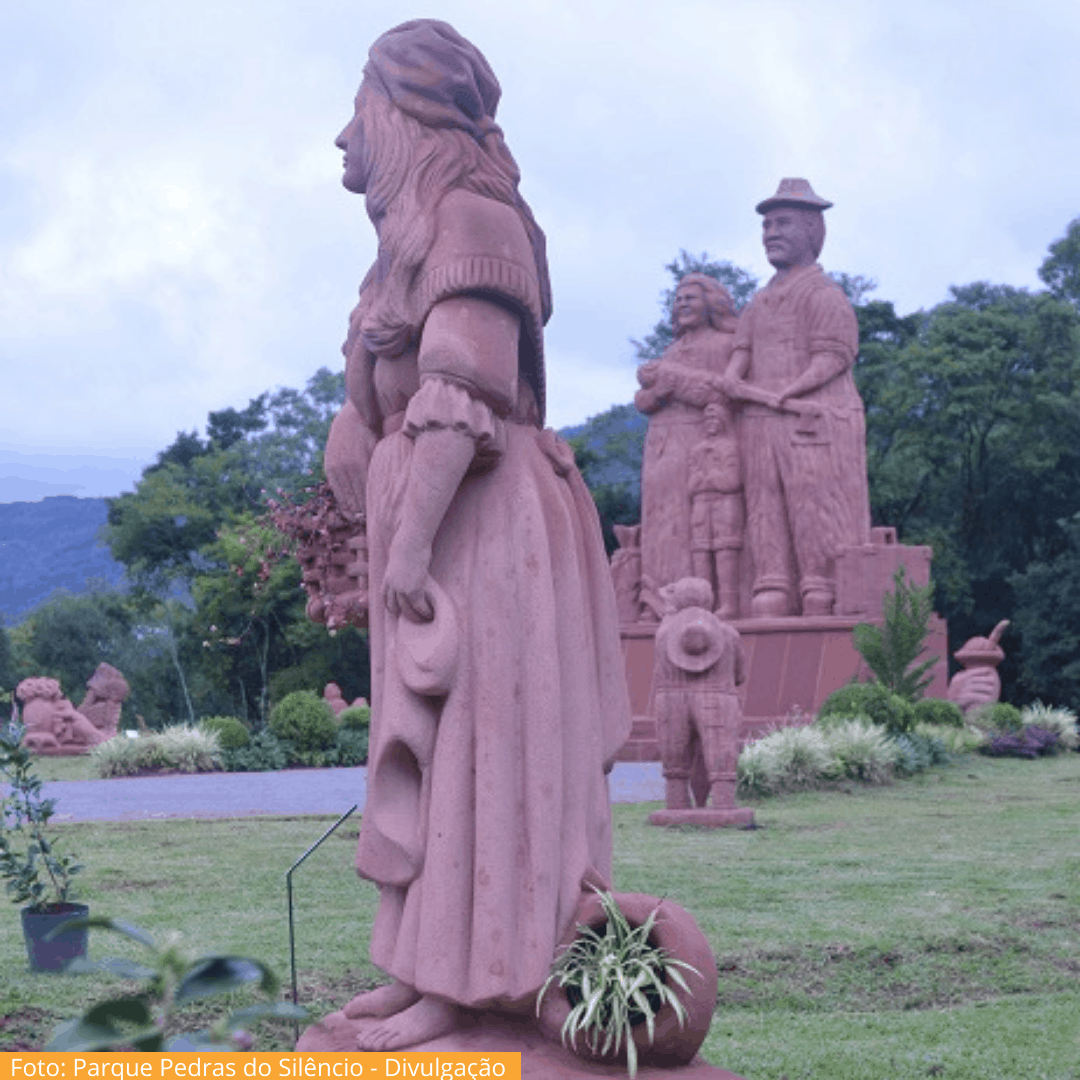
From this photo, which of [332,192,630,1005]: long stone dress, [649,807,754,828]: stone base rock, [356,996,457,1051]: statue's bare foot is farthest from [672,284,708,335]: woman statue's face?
[356,996,457,1051]: statue's bare foot

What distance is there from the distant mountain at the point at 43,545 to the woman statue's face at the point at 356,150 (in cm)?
9520

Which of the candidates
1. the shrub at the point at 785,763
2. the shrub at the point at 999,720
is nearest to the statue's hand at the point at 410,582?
the shrub at the point at 785,763

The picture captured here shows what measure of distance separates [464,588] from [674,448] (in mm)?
17885

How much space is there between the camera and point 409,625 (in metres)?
4.28

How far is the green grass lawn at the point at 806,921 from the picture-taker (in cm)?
576

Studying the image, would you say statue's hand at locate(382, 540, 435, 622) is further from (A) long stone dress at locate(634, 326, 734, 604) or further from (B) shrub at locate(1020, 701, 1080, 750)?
(B) shrub at locate(1020, 701, 1080, 750)

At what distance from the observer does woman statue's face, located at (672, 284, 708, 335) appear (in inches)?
874

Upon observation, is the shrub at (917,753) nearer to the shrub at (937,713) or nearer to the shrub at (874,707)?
the shrub at (874,707)

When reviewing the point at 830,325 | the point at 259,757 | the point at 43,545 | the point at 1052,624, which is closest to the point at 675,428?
the point at 830,325

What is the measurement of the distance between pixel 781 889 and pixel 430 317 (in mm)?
5433

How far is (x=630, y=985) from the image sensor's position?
396 cm

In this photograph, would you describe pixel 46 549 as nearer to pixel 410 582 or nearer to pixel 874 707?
pixel 874 707

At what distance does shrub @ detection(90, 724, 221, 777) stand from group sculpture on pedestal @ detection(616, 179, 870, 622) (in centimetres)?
607

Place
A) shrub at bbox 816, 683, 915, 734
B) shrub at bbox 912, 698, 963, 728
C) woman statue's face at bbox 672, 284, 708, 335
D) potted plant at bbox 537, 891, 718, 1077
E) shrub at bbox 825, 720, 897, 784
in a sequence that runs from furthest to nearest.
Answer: woman statue's face at bbox 672, 284, 708, 335, shrub at bbox 912, 698, 963, 728, shrub at bbox 816, 683, 915, 734, shrub at bbox 825, 720, 897, 784, potted plant at bbox 537, 891, 718, 1077
